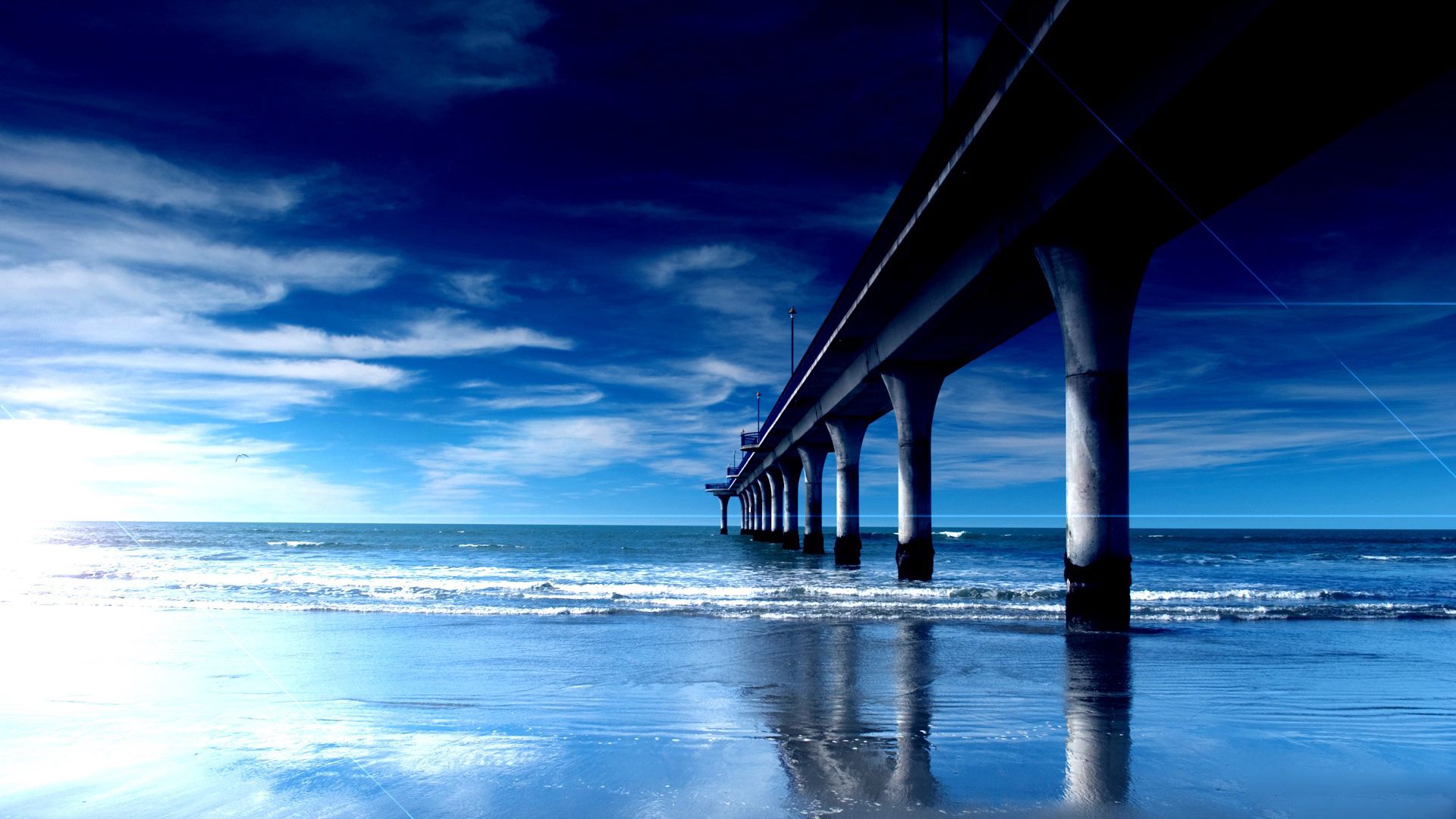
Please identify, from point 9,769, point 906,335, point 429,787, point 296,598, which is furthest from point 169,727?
point 906,335

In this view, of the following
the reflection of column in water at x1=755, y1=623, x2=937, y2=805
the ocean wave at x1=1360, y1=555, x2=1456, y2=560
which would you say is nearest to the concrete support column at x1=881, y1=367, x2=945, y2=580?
the reflection of column in water at x1=755, y1=623, x2=937, y2=805

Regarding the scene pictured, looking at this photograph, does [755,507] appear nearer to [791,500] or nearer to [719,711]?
[791,500]

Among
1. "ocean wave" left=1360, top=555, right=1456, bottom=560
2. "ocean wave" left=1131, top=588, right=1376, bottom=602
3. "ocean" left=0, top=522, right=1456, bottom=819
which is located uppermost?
"ocean" left=0, top=522, right=1456, bottom=819

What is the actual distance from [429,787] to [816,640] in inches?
304

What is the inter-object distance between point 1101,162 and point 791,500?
5801cm

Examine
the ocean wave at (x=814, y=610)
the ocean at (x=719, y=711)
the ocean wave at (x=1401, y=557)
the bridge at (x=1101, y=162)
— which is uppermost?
the bridge at (x=1101, y=162)

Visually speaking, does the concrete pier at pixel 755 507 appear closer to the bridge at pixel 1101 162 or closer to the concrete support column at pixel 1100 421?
the bridge at pixel 1101 162

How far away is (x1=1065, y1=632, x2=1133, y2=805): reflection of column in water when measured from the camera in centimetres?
489

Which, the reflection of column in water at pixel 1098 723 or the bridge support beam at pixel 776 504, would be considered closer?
the reflection of column in water at pixel 1098 723

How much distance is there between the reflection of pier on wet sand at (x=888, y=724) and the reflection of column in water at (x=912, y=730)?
0.01 meters

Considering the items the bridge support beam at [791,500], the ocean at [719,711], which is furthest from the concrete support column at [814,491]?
the ocean at [719,711]

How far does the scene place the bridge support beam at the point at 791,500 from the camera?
67.4 meters

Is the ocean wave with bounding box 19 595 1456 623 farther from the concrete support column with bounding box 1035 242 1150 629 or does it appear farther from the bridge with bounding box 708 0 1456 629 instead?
the bridge with bounding box 708 0 1456 629

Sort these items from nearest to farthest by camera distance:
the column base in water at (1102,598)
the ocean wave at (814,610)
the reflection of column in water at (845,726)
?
the reflection of column in water at (845,726) → the column base in water at (1102,598) → the ocean wave at (814,610)
